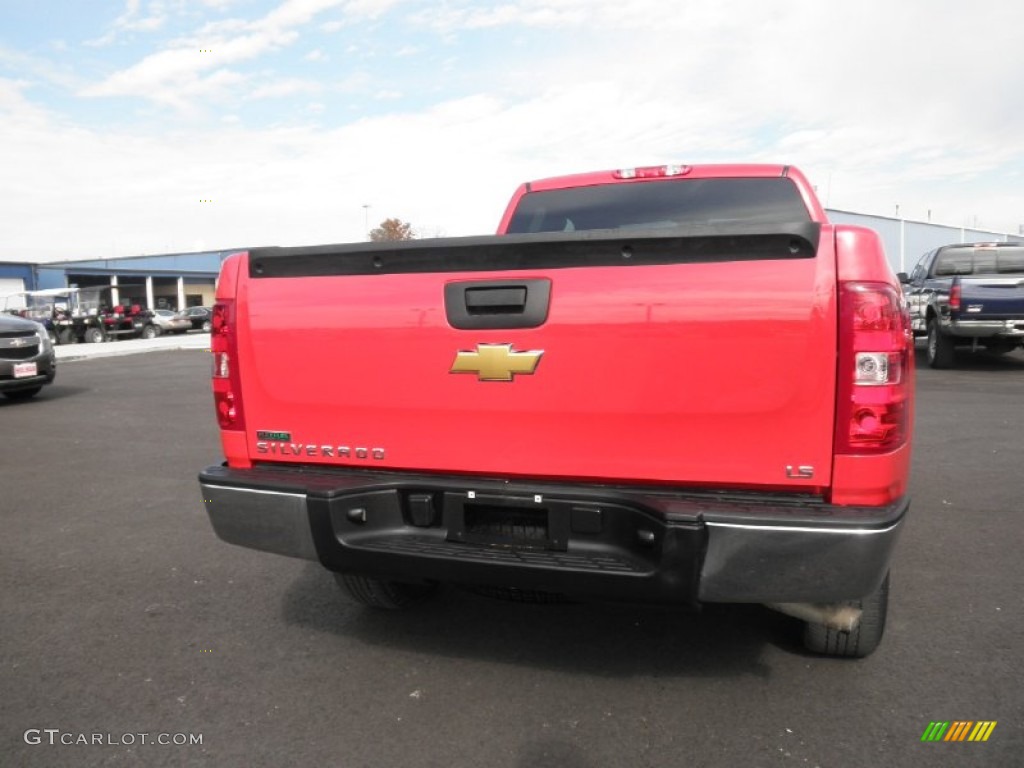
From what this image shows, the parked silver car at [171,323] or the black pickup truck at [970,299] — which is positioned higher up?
the black pickup truck at [970,299]

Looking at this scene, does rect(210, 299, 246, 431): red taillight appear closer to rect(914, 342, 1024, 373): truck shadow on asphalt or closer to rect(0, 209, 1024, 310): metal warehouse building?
rect(914, 342, 1024, 373): truck shadow on asphalt

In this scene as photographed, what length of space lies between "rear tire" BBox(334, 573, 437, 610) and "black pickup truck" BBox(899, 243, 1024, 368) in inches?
338

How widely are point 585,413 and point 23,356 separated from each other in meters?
10.6

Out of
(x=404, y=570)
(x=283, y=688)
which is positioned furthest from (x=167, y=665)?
(x=404, y=570)

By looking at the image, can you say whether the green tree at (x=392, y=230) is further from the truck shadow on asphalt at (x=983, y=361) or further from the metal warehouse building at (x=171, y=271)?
the truck shadow on asphalt at (x=983, y=361)

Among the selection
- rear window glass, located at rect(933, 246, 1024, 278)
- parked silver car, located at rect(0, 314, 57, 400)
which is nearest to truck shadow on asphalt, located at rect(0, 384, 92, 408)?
parked silver car, located at rect(0, 314, 57, 400)

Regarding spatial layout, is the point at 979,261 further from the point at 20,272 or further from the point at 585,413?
the point at 20,272

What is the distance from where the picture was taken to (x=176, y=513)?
16.4 feet

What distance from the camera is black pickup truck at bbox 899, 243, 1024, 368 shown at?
422 inches

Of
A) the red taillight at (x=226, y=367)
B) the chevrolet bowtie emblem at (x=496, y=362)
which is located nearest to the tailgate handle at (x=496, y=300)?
the chevrolet bowtie emblem at (x=496, y=362)

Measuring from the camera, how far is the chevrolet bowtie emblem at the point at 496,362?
240 centimetres

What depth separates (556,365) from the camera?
2367 millimetres

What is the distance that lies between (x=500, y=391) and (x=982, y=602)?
8.06 ft

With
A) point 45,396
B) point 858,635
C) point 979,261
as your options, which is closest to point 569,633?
point 858,635
